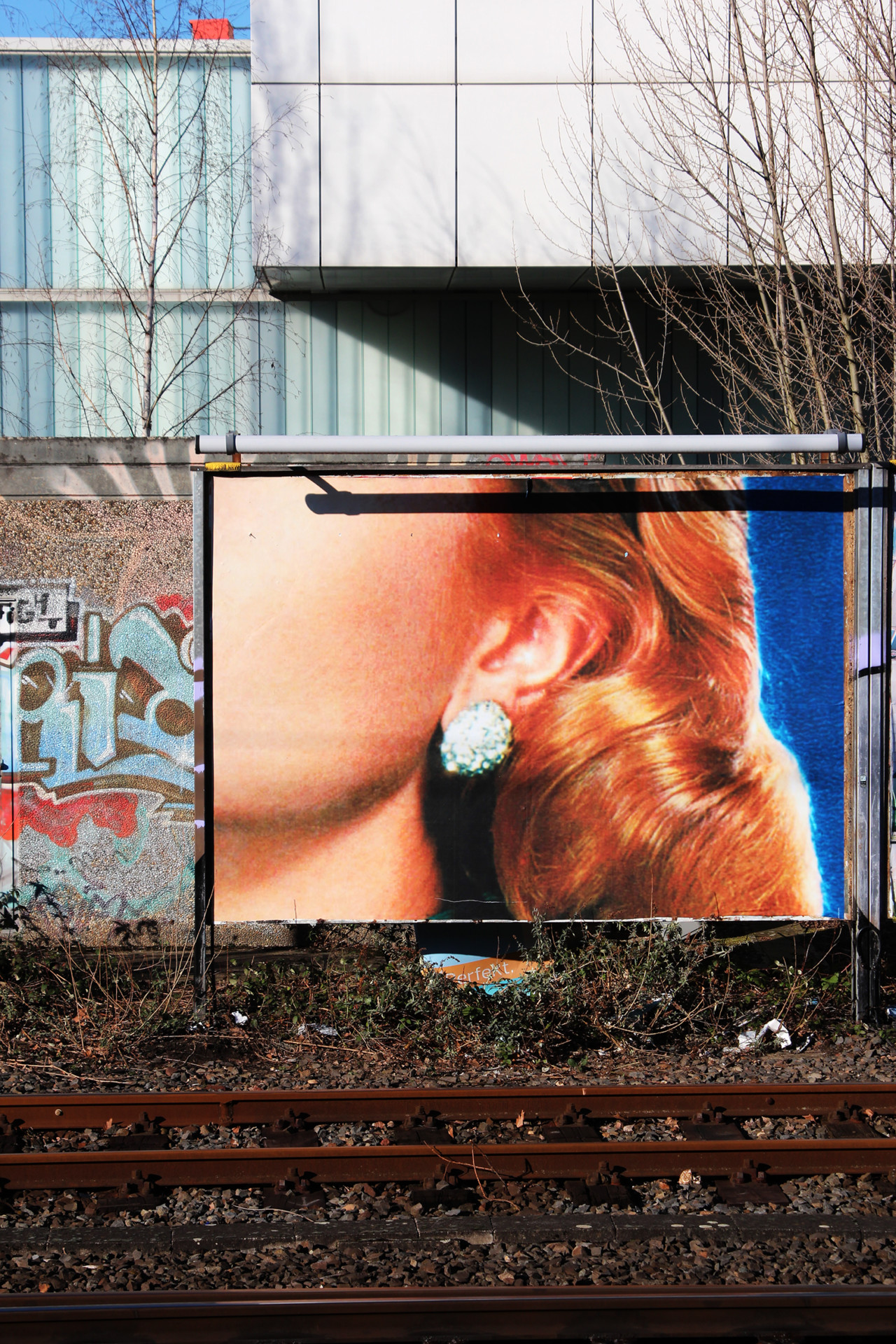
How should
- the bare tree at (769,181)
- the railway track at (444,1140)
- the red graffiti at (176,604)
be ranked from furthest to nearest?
the bare tree at (769,181), the red graffiti at (176,604), the railway track at (444,1140)

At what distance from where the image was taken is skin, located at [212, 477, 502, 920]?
5816mm

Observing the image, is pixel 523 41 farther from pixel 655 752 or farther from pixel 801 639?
pixel 655 752

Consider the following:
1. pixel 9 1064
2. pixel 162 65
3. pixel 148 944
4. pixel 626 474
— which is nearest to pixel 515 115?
pixel 162 65

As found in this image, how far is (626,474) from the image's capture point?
586cm

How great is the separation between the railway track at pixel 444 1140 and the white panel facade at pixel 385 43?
846 centimetres

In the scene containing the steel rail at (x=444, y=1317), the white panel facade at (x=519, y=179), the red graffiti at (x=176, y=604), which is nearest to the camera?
the steel rail at (x=444, y=1317)

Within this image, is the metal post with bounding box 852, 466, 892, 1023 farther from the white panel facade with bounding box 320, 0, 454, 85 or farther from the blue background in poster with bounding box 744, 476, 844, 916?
the white panel facade with bounding box 320, 0, 454, 85

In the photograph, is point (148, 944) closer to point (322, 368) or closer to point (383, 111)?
point (322, 368)

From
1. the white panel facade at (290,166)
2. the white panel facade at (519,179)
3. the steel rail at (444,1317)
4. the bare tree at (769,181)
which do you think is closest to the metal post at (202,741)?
the steel rail at (444,1317)

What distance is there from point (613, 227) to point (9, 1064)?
26.1 feet

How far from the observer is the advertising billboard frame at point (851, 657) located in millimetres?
5738

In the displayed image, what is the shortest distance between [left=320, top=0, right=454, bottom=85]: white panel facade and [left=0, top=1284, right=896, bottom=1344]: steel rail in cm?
936

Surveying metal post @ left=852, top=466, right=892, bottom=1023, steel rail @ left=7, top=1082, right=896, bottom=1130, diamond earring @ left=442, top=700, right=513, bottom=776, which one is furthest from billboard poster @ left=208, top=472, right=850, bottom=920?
steel rail @ left=7, top=1082, right=896, bottom=1130

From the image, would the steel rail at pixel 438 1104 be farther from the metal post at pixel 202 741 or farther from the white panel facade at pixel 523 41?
the white panel facade at pixel 523 41
